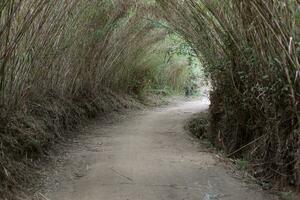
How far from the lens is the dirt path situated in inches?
165

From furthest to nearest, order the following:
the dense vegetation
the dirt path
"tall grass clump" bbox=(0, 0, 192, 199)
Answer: "tall grass clump" bbox=(0, 0, 192, 199)
the dirt path
the dense vegetation

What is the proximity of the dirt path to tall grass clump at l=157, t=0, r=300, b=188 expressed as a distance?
393 mm

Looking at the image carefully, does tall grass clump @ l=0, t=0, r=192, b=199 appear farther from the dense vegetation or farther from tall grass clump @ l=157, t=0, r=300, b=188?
tall grass clump @ l=157, t=0, r=300, b=188

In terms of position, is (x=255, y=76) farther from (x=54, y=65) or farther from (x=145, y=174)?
(x=54, y=65)

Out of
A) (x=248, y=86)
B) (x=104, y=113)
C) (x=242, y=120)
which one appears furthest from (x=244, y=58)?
(x=104, y=113)

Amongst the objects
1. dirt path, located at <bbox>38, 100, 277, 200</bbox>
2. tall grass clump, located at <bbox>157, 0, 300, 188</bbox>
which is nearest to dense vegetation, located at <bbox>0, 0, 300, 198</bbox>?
tall grass clump, located at <bbox>157, 0, 300, 188</bbox>

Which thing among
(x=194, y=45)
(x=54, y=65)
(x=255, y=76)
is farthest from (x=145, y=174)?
(x=194, y=45)

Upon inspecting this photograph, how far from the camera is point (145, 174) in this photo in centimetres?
482

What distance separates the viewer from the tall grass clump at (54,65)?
14.5 ft

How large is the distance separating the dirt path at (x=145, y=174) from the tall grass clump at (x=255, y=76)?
39 cm

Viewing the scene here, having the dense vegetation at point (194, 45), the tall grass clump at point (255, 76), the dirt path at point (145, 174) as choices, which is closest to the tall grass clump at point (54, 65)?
the dense vegetation at point (194, 45)

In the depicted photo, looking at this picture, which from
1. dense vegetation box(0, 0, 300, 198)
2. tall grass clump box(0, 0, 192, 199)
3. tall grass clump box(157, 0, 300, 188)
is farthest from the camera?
tall grass clump box(0, 0, 192, 199)

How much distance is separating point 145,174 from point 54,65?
8.19ft

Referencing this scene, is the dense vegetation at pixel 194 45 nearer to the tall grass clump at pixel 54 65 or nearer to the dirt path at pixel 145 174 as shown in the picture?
the tall grass clump at pixel 54 65
